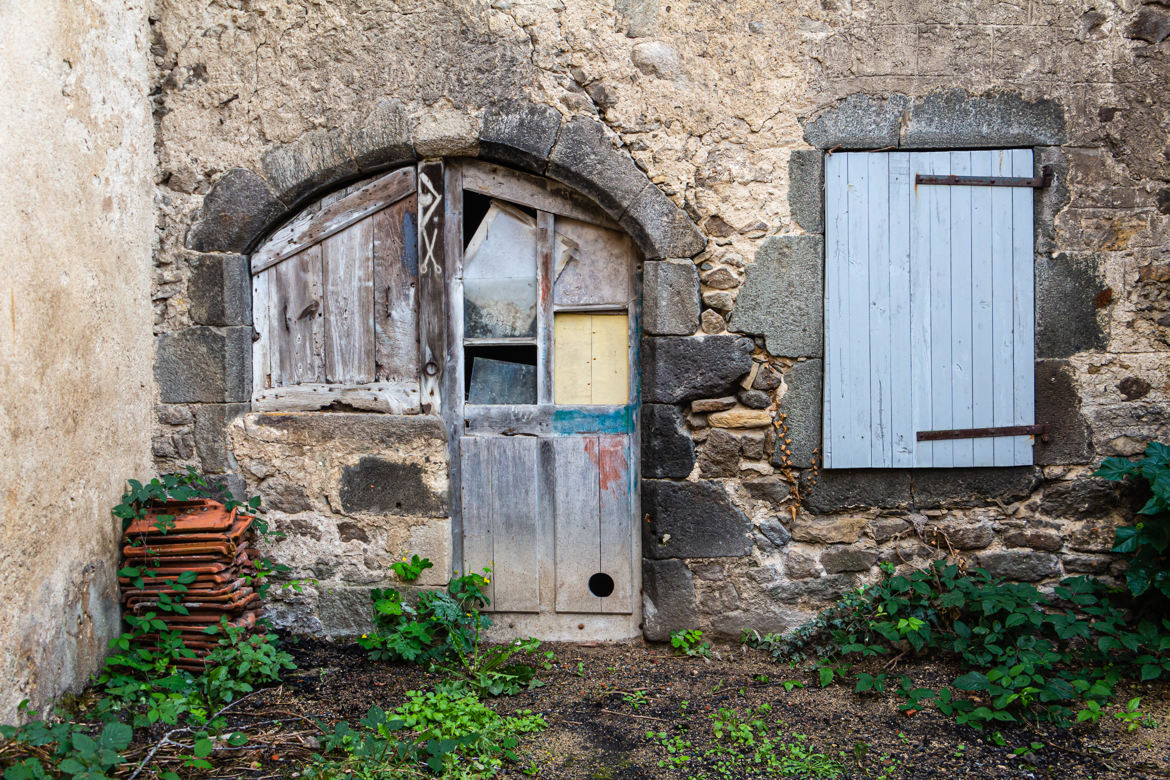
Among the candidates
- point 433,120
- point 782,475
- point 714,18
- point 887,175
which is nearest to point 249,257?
point 433,120

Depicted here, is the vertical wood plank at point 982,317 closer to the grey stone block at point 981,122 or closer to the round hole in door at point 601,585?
the grey stone block at point 981,122

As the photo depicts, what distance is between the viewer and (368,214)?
11.8 feet

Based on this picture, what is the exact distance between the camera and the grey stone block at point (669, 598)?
3.38 metres

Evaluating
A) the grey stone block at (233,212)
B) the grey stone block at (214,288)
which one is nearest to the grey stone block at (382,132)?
the grey stone block at (233,212)

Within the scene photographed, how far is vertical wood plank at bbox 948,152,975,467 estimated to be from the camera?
329cm

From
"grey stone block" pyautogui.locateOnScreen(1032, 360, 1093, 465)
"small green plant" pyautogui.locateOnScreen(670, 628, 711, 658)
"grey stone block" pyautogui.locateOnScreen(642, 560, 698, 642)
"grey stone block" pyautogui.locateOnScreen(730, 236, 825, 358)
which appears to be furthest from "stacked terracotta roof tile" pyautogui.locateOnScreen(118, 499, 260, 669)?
"grey stone block" pyautogui.locateOnScreen(1032, 360, 1093, 465)

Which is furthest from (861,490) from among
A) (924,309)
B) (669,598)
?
(669,598)

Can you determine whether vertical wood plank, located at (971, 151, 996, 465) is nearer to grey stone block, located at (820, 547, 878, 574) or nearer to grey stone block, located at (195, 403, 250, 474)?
grey stone block, located at (820, 547, 878, 574)

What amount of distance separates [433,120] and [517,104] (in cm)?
39

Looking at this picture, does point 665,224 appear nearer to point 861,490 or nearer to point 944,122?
point 944,122

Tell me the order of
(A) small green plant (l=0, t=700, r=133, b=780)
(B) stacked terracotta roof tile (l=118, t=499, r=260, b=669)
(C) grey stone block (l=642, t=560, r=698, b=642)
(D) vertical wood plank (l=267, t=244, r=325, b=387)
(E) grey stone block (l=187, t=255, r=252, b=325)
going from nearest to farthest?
(A) small green plant (l=0, t=700, r=133, b=780), (B) stacked terracotta roof tile (l=118, t=499, r=260, b=669), (C) grey stone block (l=642, t=560, r=698, b=642), (E) grey stone block (l=187, t=255, r=252, b=325), (D) vertical wood plank (l=267, t=244, r=325, b=387)

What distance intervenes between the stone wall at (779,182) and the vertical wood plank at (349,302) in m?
0.35

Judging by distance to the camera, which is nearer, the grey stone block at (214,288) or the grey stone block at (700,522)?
the grey stone block at (700,522)

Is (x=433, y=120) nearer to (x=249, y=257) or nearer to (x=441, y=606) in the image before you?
(x=249, y=257)
